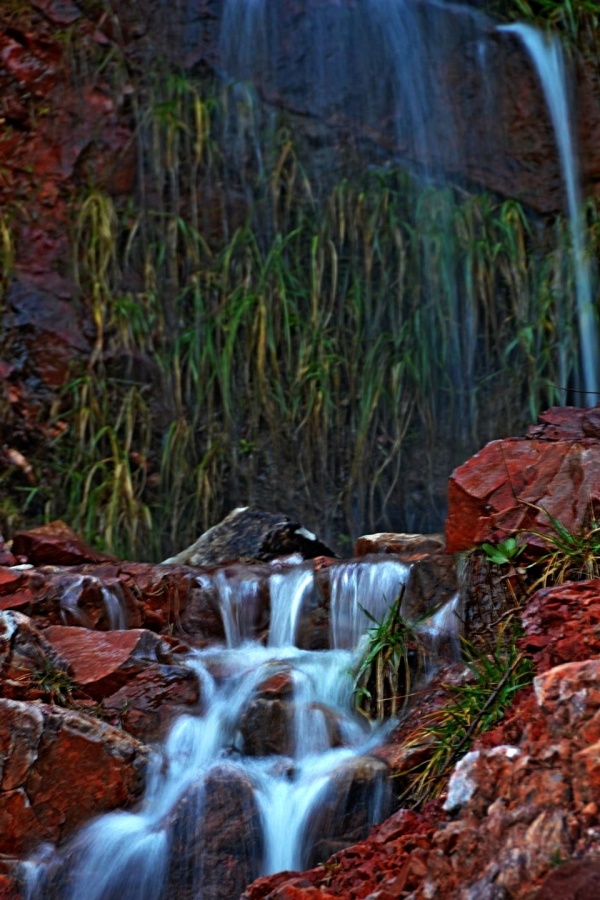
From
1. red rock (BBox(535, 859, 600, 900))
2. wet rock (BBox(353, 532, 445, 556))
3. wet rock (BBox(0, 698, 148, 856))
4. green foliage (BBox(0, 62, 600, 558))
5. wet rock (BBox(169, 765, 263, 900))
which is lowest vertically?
wet rock (BBox(169, 765, 263, 900))

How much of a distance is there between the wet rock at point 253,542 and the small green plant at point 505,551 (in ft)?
6.75

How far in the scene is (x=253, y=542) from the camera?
608cm

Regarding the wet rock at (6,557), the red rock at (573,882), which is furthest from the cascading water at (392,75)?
the red rock at (573,882)

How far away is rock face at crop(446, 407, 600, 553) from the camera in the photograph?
167 inches

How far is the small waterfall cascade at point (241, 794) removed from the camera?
3.46 m

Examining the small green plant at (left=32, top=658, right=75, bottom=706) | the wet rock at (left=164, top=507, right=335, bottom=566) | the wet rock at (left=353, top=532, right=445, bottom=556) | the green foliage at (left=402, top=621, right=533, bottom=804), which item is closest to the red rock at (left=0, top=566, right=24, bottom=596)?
the small green plant at (left=32, top=658, right=75, bottom=706)

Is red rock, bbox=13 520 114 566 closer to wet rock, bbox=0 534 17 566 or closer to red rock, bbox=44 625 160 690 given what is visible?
wet rock, bbox=0 534 17 566

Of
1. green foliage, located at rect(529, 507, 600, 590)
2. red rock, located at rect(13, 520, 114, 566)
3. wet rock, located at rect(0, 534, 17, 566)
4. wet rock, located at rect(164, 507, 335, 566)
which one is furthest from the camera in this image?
wet rock, located at rect(164, 507, 335, 566)

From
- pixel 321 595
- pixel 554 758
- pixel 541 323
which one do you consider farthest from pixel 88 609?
pixel 541 323

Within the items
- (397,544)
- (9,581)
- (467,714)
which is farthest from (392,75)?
(467,714)

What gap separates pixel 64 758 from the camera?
366 centimetres

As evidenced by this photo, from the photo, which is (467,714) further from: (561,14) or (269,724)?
(561,14)

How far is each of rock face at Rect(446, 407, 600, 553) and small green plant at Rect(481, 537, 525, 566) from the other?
0.09 meters

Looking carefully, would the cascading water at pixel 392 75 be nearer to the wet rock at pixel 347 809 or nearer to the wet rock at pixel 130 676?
the wet rock at pixel 130 676
